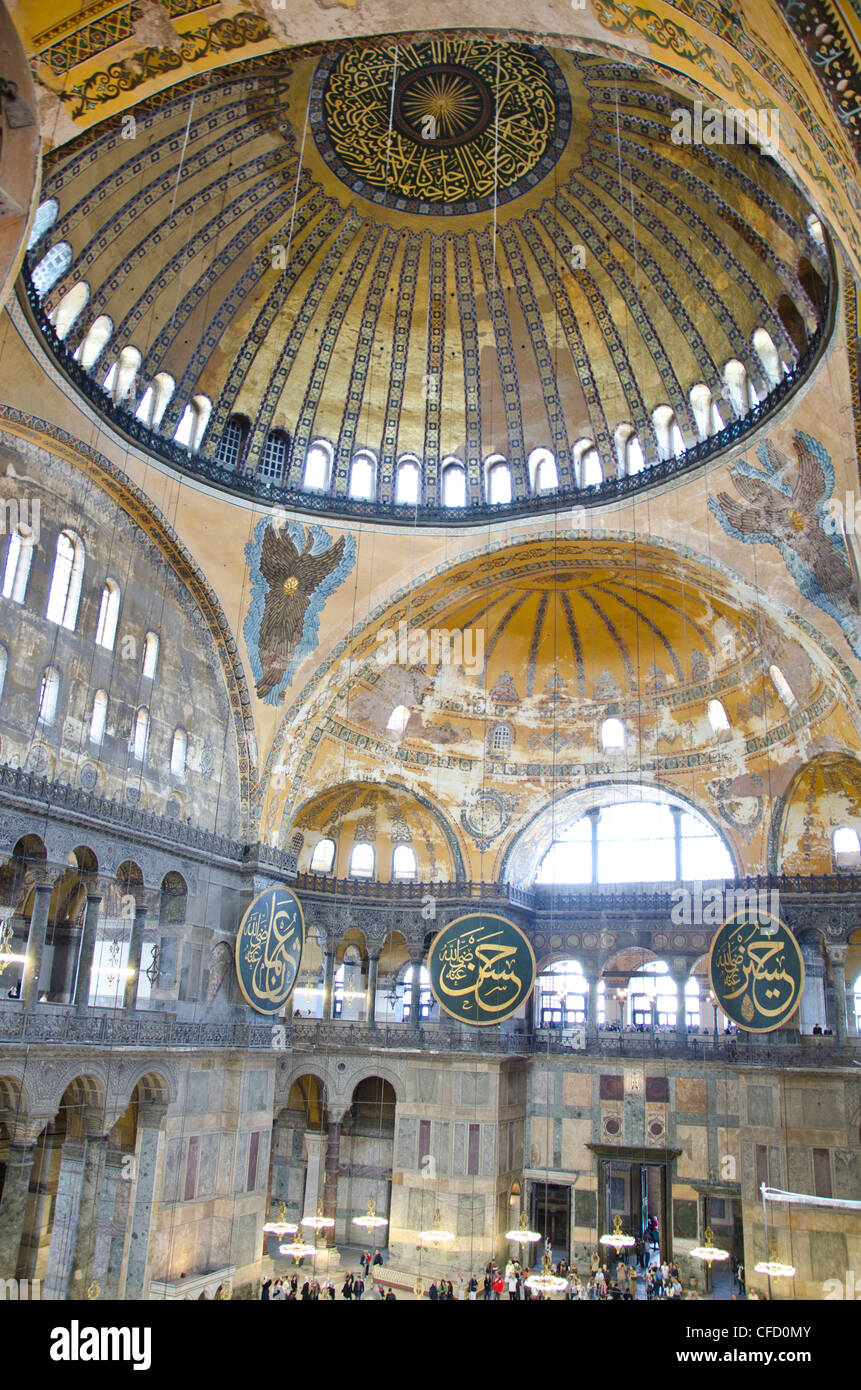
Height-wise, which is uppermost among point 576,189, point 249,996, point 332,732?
point 576,189

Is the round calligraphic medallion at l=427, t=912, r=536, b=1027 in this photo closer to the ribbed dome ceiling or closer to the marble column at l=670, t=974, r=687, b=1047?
the marble column at l=670, t=974, r=687, b=1047

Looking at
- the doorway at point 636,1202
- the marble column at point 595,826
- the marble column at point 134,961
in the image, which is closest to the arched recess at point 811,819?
the marble column at point 595,826

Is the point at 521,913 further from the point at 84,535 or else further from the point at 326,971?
the point at 84,535

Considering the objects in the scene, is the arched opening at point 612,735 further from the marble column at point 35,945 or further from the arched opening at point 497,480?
the marble column at point 35,945

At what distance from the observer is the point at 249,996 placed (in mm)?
15664

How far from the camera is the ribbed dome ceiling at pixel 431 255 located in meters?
12.8

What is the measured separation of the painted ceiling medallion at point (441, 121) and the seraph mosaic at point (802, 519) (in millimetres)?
5180

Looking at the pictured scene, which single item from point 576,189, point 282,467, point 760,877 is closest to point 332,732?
point 282,467

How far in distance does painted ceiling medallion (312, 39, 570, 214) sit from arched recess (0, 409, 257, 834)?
5.31 metres

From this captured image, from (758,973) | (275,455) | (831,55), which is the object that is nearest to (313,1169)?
(758,973)

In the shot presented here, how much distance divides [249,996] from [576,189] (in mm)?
12798

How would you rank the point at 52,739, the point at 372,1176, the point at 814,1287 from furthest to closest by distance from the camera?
the point at 372,1176 < the point at 814,1287 < the point at 52,739

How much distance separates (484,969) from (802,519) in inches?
302

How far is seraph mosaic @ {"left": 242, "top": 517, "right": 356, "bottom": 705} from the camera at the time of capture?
53.5 feet
